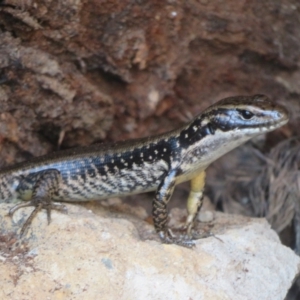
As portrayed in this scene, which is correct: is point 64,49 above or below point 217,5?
Answer: below

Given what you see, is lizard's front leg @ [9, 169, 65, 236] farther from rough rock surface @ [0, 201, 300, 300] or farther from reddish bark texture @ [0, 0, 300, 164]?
reddish bark texture @ [0, 0, 300, 164]

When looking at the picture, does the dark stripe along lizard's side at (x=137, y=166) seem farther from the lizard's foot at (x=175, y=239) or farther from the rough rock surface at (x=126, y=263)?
the rough rock surface at (x=126, y=263)

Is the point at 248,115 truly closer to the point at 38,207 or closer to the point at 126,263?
the point at 126,263

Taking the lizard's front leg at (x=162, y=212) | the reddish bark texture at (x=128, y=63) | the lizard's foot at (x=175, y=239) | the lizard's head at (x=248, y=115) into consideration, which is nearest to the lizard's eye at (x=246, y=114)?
the lizard's head at (x=248, y=115)

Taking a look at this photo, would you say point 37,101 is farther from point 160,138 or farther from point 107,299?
point 107,299

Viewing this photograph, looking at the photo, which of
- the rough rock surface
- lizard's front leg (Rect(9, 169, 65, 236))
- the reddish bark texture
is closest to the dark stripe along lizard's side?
lizard's front leg (Rect(9, 169, 65, 236))

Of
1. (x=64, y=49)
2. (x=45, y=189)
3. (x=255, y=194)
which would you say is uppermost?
(x=64, y=49)

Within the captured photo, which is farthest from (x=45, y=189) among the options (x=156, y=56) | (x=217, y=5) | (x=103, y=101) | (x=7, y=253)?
(x=217, y=5)

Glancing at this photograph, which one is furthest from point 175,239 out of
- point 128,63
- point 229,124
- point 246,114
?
point 128,63
